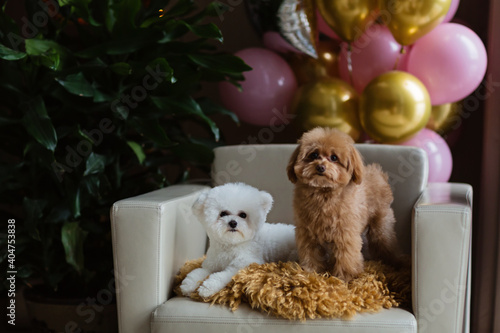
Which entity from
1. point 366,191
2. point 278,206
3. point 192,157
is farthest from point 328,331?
point 192,157

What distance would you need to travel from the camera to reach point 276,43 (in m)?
2.17

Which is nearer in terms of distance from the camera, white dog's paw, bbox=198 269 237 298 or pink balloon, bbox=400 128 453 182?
white dog's paw, bbox=198 269 237 298

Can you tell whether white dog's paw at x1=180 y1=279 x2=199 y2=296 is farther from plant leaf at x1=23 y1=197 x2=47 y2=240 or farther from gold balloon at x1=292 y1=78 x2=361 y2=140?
gold balloon at x1=292 y1=78 x2=361 y2=140

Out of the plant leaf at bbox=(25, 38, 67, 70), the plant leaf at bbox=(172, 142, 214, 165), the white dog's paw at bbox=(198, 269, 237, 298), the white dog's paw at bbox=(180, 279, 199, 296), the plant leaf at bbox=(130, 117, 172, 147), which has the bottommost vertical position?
the white dog's paw at bbox=(180, 279, 199, 296)

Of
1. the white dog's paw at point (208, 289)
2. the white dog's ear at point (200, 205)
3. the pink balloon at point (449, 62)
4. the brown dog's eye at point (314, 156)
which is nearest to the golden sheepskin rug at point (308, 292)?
the white dog's paw at point (208, 289)

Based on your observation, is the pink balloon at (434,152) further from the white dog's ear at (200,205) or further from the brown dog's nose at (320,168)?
the white dog's ear at (200,205)

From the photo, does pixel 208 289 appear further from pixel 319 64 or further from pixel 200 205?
pixel 319 64

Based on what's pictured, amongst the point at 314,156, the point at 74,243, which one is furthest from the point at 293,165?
the point at 74,243

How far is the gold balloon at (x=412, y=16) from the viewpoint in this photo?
6.05 ft

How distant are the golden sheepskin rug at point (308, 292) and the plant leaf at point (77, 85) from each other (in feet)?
2.93

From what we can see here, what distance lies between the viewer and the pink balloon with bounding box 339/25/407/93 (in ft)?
6.75

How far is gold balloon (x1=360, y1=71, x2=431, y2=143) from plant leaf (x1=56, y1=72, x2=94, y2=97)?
1.10m

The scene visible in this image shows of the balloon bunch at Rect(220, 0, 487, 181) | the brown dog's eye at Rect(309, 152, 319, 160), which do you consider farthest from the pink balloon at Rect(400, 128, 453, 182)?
the brown dog's eye at Rect(309, 152, 319, 160)

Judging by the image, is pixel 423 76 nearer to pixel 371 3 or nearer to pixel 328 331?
pixel 371 3
